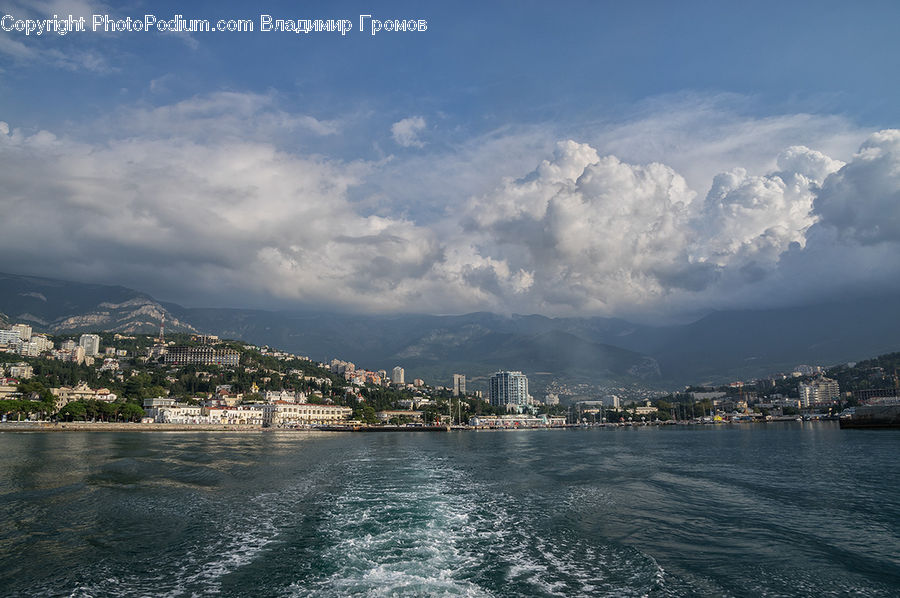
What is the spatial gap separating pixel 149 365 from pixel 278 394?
50204 millimetres

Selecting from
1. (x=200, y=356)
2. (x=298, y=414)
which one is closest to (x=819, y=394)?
(x=298, y=414)

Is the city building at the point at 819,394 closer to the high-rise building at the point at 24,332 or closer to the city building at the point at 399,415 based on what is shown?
the city building at the point at 399,415

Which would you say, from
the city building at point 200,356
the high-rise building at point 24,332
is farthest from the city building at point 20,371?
the high-rise building at point 24,332

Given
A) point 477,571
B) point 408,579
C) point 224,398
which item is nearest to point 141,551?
point 408,579

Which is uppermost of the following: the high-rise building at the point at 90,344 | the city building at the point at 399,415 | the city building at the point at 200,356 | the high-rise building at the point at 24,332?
the high-rise building at the point at 24,332

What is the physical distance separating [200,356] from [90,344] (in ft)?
160

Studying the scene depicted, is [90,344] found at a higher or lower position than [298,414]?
higher

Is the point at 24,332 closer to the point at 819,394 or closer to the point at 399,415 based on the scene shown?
the point at 399,415

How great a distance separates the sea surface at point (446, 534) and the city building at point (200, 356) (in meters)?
144

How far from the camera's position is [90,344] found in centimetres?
18125

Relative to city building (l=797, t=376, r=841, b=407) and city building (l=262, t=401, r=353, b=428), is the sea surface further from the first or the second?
city building (l=797, t=376, r=841, b=407)

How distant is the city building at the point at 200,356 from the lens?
162250 mm

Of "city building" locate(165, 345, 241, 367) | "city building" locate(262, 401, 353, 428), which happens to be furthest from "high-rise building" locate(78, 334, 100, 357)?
"city building" locate(262, 401, 353, 428)

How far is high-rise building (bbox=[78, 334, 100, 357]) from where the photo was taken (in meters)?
178
